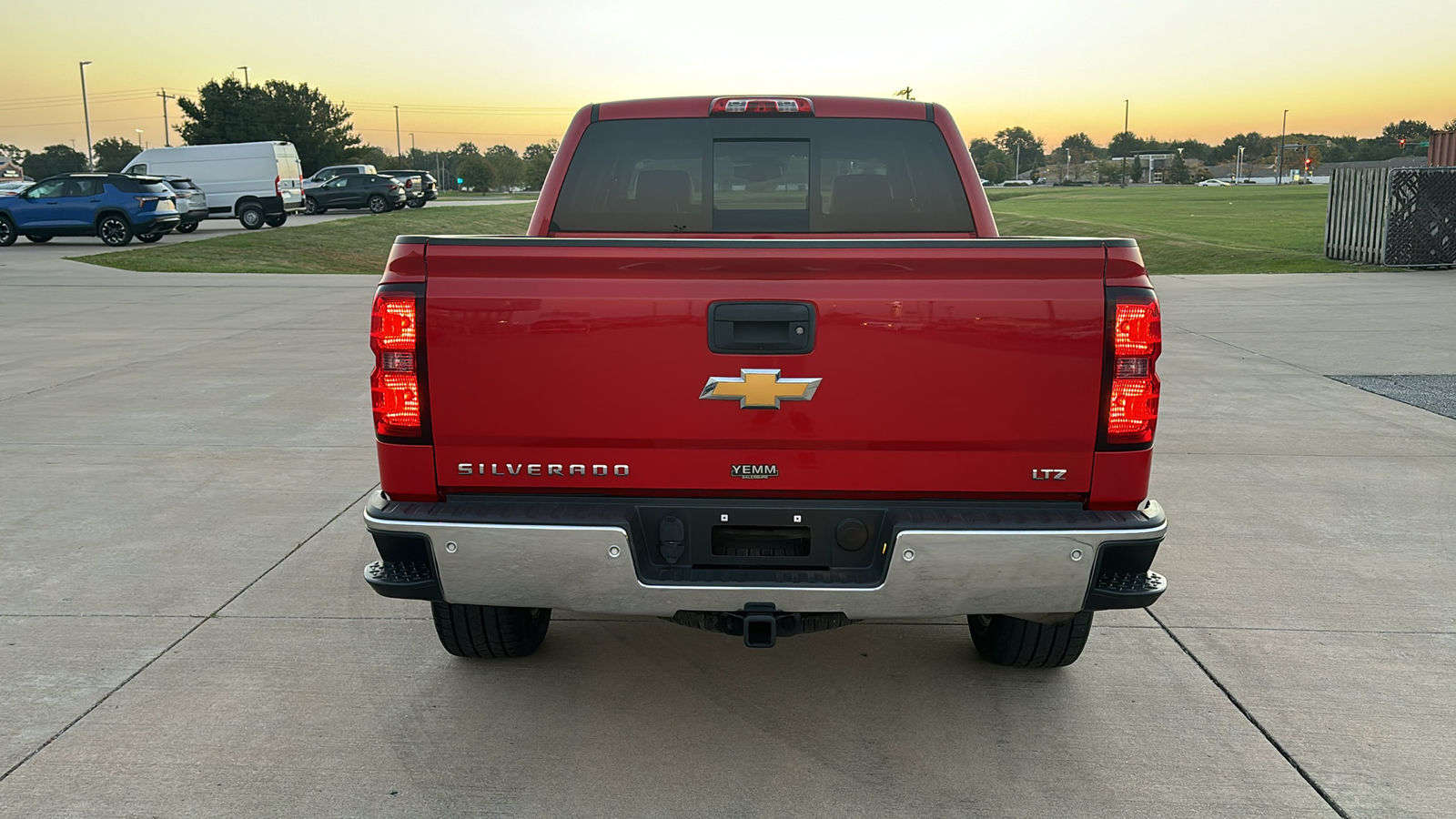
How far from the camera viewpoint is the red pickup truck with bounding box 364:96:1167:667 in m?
3.09

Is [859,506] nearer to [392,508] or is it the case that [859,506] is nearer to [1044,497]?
[1044,497]

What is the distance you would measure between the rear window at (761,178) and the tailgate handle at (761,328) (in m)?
1.60

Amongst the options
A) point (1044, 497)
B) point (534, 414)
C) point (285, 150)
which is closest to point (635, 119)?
point (534, 414)

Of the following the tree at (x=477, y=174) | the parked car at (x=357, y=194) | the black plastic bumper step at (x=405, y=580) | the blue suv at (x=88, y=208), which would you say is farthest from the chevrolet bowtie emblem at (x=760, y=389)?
the tree at (x=477, y=174)

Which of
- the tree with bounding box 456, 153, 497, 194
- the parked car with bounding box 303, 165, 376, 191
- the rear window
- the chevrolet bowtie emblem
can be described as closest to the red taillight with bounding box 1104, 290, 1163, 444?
the chevrolet bowtie emblem

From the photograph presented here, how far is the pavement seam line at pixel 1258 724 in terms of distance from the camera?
329 cm

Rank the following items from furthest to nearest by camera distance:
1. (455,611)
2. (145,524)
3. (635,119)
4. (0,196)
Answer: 1. (0,196)
2. (145,524)
3. (635,119)
4. (455,611)

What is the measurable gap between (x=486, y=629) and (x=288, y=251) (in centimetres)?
2620

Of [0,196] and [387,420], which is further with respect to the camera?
[0,196]

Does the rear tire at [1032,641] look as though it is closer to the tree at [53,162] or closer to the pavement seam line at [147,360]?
the pavement seam line at [147,360]

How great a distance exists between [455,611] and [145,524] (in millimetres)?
2808

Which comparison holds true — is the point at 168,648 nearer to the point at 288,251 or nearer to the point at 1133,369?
the point at 1133,369

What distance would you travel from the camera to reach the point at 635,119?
4.71 meters

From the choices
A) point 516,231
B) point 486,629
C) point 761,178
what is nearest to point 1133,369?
point 761,178
